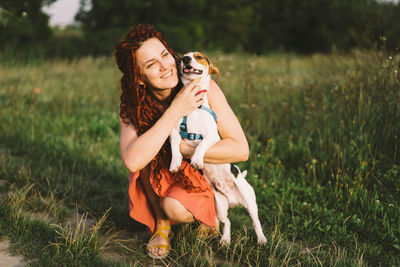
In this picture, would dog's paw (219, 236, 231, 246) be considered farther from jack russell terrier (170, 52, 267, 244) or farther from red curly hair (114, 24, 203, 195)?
red curly hair (114, 24, 203, 195)

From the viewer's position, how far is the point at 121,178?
11.2 ft

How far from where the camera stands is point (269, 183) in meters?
3.14

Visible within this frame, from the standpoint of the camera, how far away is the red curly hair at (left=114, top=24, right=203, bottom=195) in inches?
83.7

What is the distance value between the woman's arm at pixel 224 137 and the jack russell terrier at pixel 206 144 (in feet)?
0.17

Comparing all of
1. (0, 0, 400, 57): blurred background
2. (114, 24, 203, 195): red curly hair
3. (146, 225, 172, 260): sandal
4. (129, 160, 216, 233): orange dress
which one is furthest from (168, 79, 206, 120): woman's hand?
(0, 0, 400, 57): blurred background

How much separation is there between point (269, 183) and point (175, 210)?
128cm

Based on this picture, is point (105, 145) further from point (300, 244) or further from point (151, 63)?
point (300, 244)

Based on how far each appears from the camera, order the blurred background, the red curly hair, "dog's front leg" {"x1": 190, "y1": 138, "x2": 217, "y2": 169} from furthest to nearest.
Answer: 1. the blurred background
2. the red curly hair
3. "dog's front leg" {"x1": 190, "y1": 138, "x2": 217, "y2": 169}

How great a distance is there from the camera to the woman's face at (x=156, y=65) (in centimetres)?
207

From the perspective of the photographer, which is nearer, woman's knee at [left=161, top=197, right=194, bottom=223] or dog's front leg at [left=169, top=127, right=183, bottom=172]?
dog's front leg at [left=169, top=127, right=183, bottom=172]

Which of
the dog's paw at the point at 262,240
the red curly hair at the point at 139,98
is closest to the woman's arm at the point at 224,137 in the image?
the red curly hair at the point at 139,98

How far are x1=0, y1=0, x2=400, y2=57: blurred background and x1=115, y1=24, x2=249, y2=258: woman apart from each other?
9668mm

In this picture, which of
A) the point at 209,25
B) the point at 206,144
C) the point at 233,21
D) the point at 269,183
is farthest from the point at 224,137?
the point at 233,21

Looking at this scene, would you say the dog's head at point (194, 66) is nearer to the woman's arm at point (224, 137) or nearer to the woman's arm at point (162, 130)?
the woman's arm at point (162, 130)
